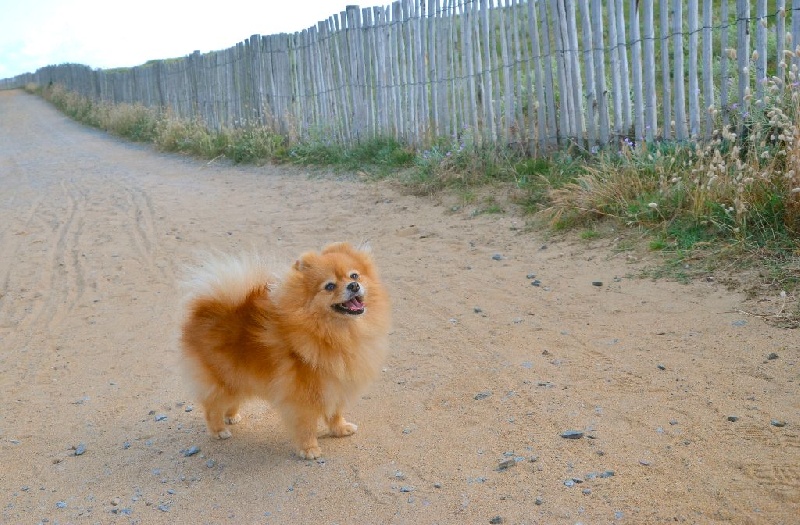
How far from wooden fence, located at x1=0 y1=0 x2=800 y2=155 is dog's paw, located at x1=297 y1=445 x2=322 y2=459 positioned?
4.61 meters

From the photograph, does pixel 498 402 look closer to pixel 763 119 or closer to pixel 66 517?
pixel 66 517

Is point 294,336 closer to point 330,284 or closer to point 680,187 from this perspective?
point 330,284

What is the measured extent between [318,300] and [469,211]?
5.15m

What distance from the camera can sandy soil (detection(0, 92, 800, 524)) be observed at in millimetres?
3641

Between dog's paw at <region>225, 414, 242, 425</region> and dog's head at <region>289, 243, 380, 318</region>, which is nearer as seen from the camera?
dog's head at <region>289, 243, 380, 318</region>

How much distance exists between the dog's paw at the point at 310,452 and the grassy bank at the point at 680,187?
321 centimetres

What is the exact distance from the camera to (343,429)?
4508mm

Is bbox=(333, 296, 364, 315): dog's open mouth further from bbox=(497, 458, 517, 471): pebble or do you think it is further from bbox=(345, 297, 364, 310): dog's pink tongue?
bbox=(497, 458, 517, 471): pebble

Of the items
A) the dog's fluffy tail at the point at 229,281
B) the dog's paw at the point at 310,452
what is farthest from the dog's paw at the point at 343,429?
the dog's fluffy tail at the point at 229,281

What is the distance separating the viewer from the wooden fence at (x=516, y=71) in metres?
7.57

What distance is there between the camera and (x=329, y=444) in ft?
14.6

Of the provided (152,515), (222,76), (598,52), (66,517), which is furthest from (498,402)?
(222,76)

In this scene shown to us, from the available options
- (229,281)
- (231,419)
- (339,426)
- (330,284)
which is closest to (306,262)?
(330,284)

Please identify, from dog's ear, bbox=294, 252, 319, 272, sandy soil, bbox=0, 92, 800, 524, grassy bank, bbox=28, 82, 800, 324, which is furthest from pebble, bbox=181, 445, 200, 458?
grassy bank, bbox=28, 82, 800, 324
